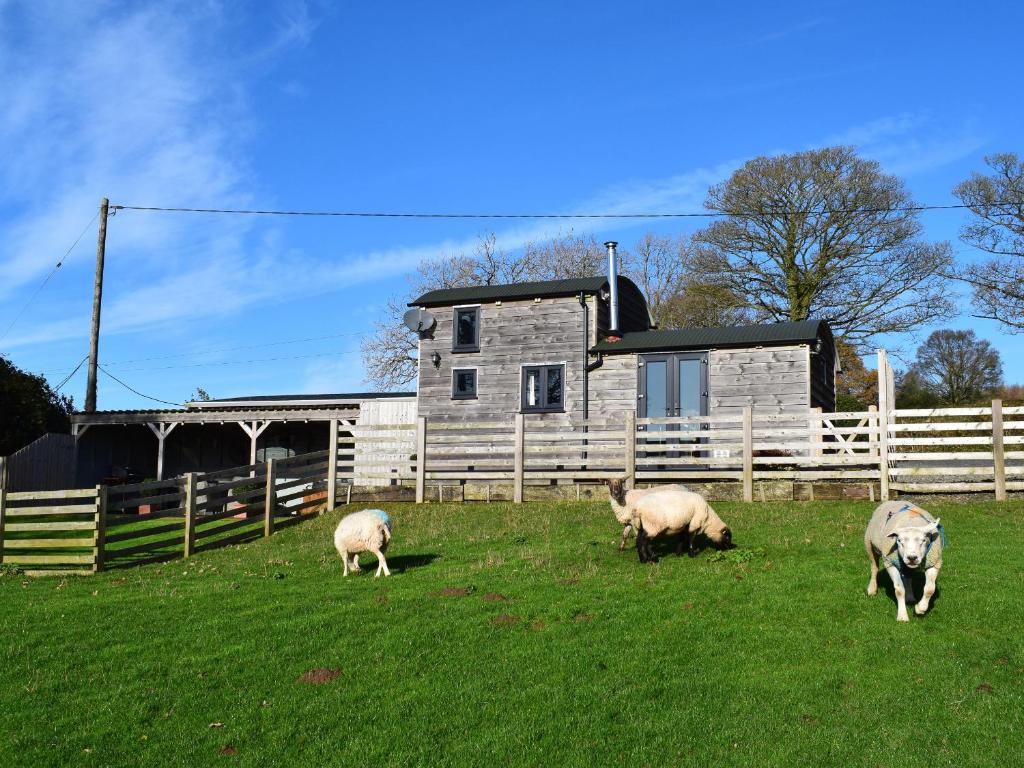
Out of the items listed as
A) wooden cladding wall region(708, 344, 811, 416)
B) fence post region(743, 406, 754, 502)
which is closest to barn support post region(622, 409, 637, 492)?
fence post region(743, 406, 754, 502)

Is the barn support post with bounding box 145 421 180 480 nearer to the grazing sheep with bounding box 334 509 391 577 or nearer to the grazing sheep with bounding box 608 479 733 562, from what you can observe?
the grazing sheep with bounding box 334 509 391 577

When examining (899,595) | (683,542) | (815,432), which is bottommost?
(899,595)

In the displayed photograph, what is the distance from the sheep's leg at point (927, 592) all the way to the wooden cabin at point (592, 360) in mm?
13873

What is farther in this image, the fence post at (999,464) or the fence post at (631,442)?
the fence post at (631,442)

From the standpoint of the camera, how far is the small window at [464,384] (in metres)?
26.4

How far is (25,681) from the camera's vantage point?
796 cm

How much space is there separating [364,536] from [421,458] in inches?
328

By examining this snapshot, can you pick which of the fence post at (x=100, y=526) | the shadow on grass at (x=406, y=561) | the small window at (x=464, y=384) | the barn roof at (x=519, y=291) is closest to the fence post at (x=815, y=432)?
the barn roof at (x=519, y=291)

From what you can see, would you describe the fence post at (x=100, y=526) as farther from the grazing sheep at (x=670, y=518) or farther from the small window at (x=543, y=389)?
the small window at (x=543, y=389)

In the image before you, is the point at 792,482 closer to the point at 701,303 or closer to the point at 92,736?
the point at 92,736

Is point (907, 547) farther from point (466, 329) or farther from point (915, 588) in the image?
point (466, 329)

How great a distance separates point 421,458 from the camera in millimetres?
20359

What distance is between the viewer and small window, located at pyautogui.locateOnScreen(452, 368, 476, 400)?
26438mm

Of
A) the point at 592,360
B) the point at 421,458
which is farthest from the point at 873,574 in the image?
the point at 592,360
